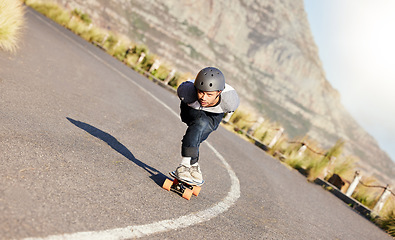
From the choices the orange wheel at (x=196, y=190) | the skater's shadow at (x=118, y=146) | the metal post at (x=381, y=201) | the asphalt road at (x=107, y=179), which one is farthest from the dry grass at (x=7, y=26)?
the metal post at (x=381, y=201)

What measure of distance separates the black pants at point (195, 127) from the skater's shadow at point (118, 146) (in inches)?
24.9

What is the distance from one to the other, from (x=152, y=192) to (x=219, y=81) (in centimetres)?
154

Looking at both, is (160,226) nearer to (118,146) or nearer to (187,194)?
(187,194)

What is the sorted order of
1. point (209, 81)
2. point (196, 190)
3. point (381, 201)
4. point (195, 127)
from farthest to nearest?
1. point (381, 201)
2. point (196, 190)
3. point (195, 127)
4. point (209, 81)

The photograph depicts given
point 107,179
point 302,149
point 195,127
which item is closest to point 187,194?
point 195,127

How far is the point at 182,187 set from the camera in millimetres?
4449

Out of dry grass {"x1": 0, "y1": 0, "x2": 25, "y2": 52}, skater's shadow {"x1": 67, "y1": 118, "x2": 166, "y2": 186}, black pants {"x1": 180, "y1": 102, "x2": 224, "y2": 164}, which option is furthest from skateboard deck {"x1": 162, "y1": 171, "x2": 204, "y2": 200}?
dry grass {"x1": 0, "y1": 0, "x2": 25, "y2": 52}

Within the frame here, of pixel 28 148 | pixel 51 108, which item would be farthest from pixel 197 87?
pixel 51 108

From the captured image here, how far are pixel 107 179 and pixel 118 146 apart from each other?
1674 millimetres

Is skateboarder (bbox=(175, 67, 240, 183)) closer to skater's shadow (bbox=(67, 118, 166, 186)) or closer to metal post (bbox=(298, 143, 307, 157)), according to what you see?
skater's shadow (bbox=(67, 118, 166, 186))

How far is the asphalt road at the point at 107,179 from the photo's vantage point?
2.75 metres

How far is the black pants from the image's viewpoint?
4309 mm

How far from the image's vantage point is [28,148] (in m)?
3.76

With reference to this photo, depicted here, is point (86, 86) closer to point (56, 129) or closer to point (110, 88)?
point (110, 88)
